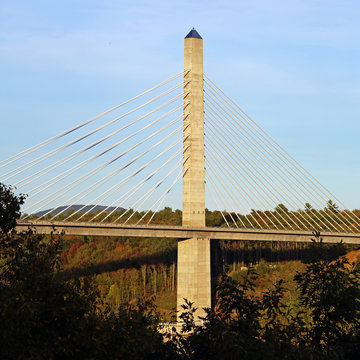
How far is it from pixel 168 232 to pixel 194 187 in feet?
19.8

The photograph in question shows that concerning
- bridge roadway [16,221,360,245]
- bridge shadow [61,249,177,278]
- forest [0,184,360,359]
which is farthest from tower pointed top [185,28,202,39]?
forest [0,184,360,359]

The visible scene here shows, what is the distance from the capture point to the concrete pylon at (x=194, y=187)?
243 feet

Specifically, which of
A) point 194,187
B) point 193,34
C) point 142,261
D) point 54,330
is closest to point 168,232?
point 194,187

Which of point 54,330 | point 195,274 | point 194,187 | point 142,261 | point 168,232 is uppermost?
point 194,187

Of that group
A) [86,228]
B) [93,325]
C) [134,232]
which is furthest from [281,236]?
[93,325]

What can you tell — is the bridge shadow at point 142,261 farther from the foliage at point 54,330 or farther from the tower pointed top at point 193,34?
the foliage at point 54,330

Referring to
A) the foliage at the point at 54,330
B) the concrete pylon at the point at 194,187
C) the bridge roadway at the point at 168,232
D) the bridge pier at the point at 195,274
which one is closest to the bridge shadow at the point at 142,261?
the bridge roadway at the point at 168,232

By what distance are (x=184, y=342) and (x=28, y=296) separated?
4.03m

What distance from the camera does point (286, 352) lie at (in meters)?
15.1

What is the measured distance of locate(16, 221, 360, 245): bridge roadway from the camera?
66.4m

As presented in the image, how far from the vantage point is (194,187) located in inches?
2908

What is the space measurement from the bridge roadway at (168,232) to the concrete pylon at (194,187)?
4.18 ft

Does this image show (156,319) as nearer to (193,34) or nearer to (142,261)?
(193,34)

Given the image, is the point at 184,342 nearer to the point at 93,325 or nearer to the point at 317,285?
the point at 93,325
